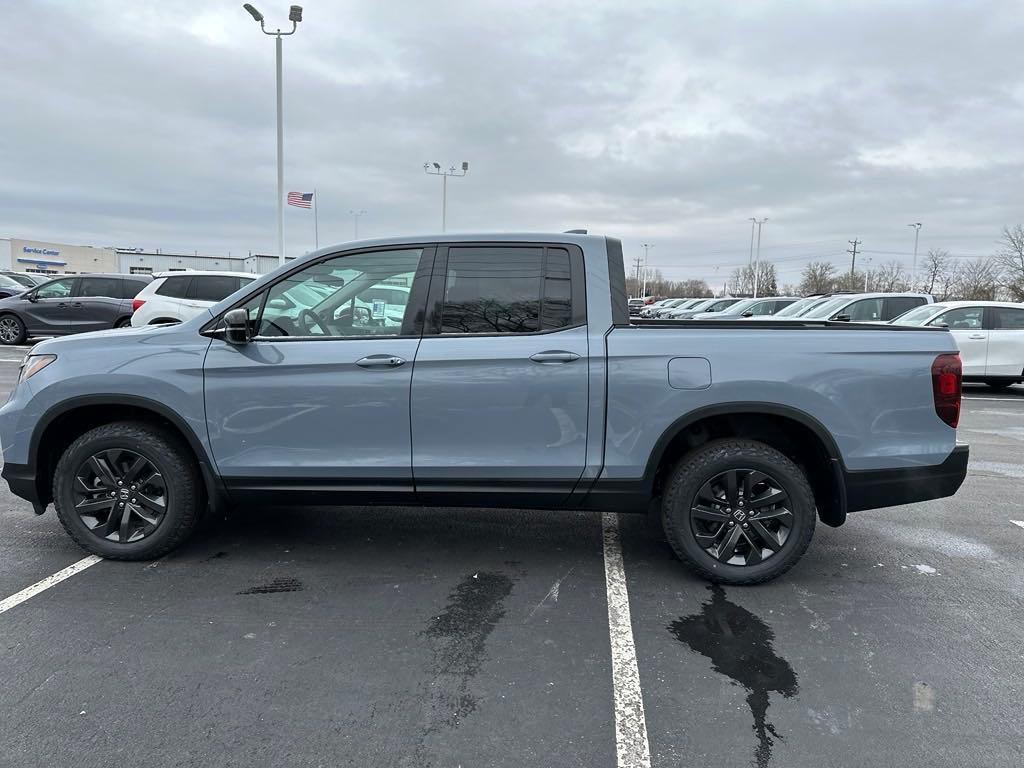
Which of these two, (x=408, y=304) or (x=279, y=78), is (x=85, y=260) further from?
(x=408, y=304)

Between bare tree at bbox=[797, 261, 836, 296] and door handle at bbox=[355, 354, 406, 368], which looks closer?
door handle at bbox=[355, 354, 406, 368]

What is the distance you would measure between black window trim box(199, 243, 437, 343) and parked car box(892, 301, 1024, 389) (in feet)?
35.1

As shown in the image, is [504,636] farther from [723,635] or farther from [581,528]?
[581,528]

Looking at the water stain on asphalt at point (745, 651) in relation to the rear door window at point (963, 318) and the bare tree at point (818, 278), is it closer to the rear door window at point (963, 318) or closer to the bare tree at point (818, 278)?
the rear door window at point (963, 318)

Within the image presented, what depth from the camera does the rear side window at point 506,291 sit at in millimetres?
3641

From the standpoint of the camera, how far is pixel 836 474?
3.55m

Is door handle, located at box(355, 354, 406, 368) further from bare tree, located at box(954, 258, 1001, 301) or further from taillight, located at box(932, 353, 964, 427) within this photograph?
bare tree, located at box(954, 258, 1001, 301)

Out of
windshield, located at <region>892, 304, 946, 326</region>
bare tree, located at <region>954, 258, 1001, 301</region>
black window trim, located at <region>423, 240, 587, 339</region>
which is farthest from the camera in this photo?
bare tree, located at <region>954, 258, 1001, 301</region>

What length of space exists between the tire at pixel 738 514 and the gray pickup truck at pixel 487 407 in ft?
0.04

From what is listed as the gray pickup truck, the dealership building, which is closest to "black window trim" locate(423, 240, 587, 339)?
the gray pickup truck

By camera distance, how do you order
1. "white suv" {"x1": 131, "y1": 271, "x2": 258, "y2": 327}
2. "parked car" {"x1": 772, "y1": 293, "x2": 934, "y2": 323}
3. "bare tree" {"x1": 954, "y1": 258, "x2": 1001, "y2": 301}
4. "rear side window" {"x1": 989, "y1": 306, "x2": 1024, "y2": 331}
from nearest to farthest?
1. "rear side window" {"x1": 989, "y1": 306, "x2": 1024, "y2": 331}
2. "white suv" {"x1": 131, "y1": 271, "x2": 258, "y2": 327}
3. "parked car" {"x1": 772, "y1": 293, "x2": 934, "y2": 323}
4. "bare tree" {"x1": 954, "y1": 258, "x2": 1001, "y2": 301}

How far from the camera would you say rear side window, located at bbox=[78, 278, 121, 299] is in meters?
14.8

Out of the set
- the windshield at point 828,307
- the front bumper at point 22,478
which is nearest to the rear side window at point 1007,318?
the windshield at point 828,307

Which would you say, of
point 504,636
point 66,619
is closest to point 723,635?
point 504,636
